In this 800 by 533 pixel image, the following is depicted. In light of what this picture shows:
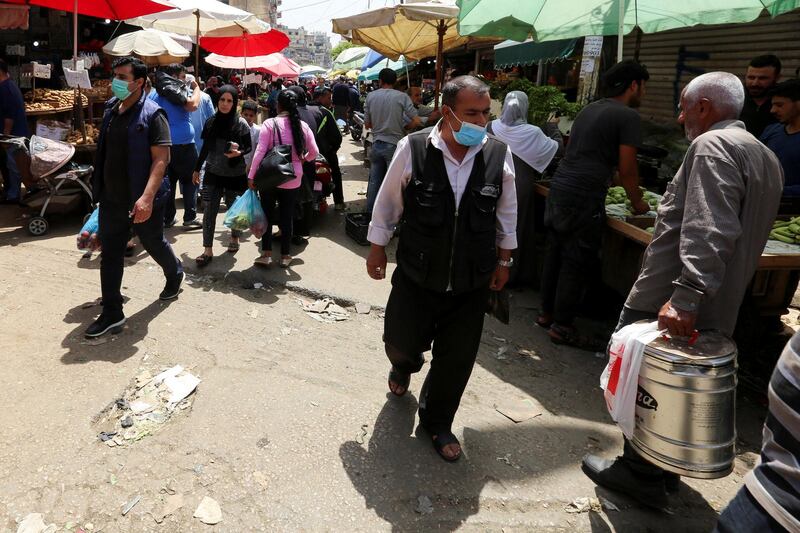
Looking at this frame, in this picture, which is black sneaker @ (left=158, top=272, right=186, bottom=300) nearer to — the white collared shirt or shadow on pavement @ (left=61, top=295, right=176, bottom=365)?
shadow on pavement @ (left=61, top=295, right=176, bottom=365)

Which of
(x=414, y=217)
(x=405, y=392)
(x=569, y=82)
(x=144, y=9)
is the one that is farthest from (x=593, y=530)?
(x=569, y=82)

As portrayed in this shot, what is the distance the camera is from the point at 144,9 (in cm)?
741

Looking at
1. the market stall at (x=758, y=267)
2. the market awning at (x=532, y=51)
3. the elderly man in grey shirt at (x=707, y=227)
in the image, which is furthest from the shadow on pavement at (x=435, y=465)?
the market awning at (x=532, y=51)

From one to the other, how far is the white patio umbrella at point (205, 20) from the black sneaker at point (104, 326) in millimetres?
5447

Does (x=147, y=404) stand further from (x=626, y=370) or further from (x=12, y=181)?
(x=12, y=181)

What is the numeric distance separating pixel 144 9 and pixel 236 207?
3.87 meters

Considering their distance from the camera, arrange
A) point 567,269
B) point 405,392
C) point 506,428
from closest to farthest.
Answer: point 506,428 → point 405,392 → point 567,269

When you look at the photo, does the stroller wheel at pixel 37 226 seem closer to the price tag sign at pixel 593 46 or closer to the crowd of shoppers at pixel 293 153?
the crowd of shoppers at pixel 293 153

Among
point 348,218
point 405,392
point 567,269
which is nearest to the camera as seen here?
point 405,392

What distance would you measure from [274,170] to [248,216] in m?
0.57

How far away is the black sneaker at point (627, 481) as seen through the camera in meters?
2.72

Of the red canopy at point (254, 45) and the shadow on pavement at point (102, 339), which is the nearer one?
the shadow on pavement at point (102, 339)

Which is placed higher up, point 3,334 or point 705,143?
point 705,143

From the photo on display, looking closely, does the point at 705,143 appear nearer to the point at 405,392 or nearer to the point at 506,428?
the point at 506,428
